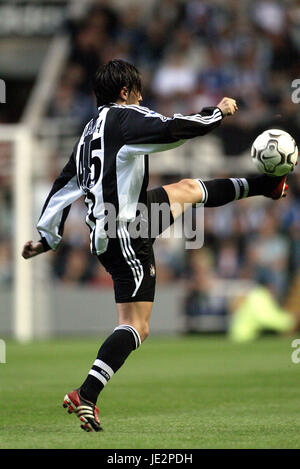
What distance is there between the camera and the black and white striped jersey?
5.27 metres

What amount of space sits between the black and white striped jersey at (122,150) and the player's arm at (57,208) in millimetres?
125

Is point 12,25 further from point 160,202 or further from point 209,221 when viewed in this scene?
point 160,202

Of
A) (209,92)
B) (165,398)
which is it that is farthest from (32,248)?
(209,92)

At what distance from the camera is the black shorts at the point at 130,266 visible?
5.43m

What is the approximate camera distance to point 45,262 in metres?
14.3

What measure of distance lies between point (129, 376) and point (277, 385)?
1639 mm

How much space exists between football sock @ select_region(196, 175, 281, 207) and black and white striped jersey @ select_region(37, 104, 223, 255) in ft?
1.42

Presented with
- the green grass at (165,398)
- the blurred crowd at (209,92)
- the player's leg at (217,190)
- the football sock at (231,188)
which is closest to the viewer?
the green grass at (165,398)

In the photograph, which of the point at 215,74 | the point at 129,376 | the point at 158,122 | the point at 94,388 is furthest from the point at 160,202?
the point at 215,74

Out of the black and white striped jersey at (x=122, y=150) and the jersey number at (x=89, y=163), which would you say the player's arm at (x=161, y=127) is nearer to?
the black and white striped jersey at (x=122, y=150)

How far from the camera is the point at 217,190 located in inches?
230
